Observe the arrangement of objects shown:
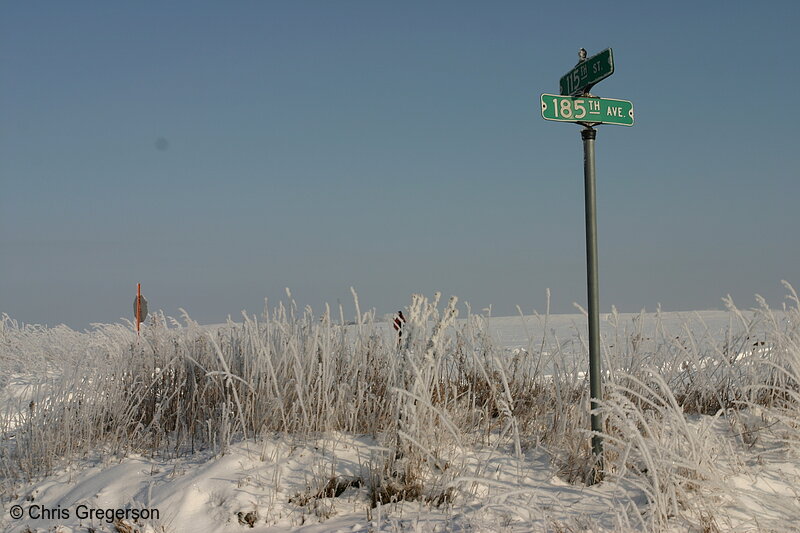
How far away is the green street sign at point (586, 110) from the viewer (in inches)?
174

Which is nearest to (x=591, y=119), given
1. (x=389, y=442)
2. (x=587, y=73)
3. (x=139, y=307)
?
(x=587, y=73)

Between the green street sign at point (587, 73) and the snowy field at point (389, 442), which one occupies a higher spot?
the green street sign at point (587, 73)

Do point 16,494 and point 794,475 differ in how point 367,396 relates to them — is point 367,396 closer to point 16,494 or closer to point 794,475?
point 16,494

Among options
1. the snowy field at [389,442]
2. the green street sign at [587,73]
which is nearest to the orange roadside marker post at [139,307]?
the snowy field at [389,442]

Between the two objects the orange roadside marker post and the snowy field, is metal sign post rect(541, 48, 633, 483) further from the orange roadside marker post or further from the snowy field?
the orange roadside marker post

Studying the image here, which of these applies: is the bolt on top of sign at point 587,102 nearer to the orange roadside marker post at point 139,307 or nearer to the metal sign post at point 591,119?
the metal sign post at point 591,119

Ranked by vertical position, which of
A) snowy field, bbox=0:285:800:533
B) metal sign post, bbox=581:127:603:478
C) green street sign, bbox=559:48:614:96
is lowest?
snowy field, bbox=0:285:800:533

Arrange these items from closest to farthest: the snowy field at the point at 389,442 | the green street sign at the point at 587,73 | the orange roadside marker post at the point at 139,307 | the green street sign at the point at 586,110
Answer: the snowy field at the point at 389,442, the green street sign at the point at 587,73, the green street sign at the point at 586,110, the orange roadside marker post at the point at 139,307

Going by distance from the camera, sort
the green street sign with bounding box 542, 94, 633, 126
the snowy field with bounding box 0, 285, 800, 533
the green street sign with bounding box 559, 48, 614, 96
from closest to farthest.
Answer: the snowy field with bounding box 0, 285, 800, 533 → the green street sign with bounding box 559, 48, 614, 96 → the green street sign with bounding box 542, 94, 633, 126

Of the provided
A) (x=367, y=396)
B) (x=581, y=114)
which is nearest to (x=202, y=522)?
(x=367, y=396)

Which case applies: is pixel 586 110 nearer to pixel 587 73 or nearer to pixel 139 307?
pixel 587 73

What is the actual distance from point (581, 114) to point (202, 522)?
3454 millimetres

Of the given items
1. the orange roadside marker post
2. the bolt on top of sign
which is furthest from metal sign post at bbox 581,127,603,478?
the orange roadside marker post

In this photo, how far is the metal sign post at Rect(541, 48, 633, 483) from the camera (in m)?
4.35
